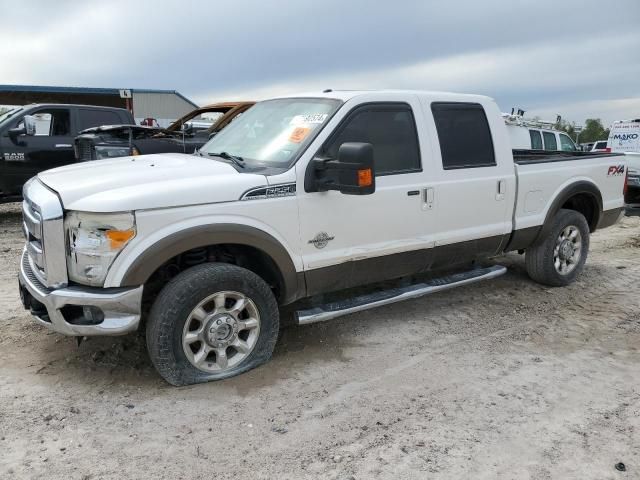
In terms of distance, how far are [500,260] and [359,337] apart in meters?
3.10

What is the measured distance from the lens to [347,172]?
139 inches

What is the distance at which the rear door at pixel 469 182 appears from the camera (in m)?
4.53

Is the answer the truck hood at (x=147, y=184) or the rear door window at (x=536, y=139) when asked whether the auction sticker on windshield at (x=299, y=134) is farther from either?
the rear door window at (x=536, y=139)

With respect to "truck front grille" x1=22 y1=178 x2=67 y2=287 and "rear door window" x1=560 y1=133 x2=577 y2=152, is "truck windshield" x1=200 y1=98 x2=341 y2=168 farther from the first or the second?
"rear door window" x1=560 y1=133 x2=577 y2=152

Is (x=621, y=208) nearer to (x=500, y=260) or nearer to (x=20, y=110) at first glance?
(x=500, y=260)

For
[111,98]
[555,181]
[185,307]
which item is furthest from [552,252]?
[111,98]

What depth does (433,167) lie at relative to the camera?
443 centimetres

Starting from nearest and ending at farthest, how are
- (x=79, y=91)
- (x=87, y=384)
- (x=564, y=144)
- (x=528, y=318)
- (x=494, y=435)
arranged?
(x=494, y=435)
(x=87, y=384)
(x=528, y=318)
(x=564, y=144)
(x=79, y=91)

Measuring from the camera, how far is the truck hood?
10.4ft

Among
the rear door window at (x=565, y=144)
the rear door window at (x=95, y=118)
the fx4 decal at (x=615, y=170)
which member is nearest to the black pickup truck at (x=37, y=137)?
the rear door window at (x=95, y=118)

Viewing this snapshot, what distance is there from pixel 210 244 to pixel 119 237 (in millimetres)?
543

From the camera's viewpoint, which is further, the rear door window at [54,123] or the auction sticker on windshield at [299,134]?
the rear door window at [54,123]

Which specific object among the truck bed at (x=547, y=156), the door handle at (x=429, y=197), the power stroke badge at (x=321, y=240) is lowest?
the power stroke badge at (x=321, y=240)

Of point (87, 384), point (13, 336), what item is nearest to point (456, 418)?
point (87, 384)
